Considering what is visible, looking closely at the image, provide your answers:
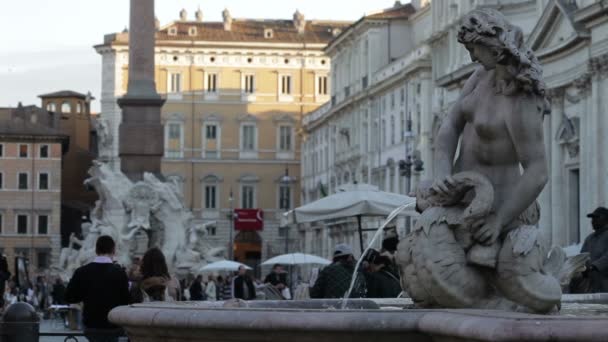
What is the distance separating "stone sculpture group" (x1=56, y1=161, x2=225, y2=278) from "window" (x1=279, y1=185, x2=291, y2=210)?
7505 centimetres

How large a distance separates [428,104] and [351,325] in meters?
70.5

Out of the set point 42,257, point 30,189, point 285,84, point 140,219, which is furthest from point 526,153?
point 285,84

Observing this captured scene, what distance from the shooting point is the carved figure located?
9.41 m

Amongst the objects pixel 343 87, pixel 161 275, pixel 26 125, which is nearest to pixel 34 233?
pixel 26 125

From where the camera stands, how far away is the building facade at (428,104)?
51.5 m

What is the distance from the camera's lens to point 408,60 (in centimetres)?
8225

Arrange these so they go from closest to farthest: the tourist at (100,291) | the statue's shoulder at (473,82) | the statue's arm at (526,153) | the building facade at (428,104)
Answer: the statue's arm at (526,153)
the statue's shoulder at (473,82)
the tourist at (100,291)
the building facade at (428,104)

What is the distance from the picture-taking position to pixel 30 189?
11419 cm

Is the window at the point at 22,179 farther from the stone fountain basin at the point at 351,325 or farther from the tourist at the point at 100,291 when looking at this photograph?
the stone fountain basin at the point at 351,325

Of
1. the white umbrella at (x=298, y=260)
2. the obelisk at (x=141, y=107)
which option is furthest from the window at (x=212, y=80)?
the obelisk at (x=141, y=107)

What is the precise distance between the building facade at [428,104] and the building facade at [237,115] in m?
4.57

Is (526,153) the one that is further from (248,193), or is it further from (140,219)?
(248,193)

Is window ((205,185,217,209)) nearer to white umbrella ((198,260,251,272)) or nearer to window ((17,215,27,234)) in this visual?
window ((17,215,27,234))

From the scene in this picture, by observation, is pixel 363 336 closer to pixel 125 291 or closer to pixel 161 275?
pixel 125 291
